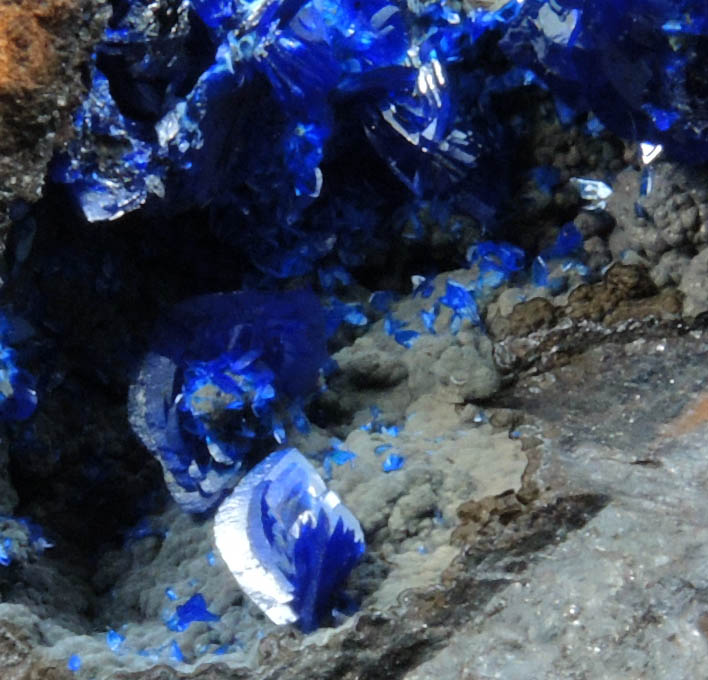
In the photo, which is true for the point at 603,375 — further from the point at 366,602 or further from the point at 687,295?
the point at 366,602

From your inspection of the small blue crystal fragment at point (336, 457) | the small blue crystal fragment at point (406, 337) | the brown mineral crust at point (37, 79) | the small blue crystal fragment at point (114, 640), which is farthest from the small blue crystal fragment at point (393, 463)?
the brown mineral crust at point (37, 79)

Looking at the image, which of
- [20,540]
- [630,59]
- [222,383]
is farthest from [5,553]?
[630,59]

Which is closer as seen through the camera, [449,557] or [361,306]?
[449,557]

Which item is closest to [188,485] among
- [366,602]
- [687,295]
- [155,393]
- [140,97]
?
[155,393]

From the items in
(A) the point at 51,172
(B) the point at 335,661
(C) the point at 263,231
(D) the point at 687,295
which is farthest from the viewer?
(C) the point at 263,231

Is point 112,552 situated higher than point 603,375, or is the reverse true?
point 603,375

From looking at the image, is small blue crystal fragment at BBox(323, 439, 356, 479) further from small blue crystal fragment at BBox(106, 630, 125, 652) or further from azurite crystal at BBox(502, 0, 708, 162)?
azurite crystal at BBox(502, 0, 708, 162)

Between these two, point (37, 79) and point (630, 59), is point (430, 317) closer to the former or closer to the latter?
point (630, 59)
